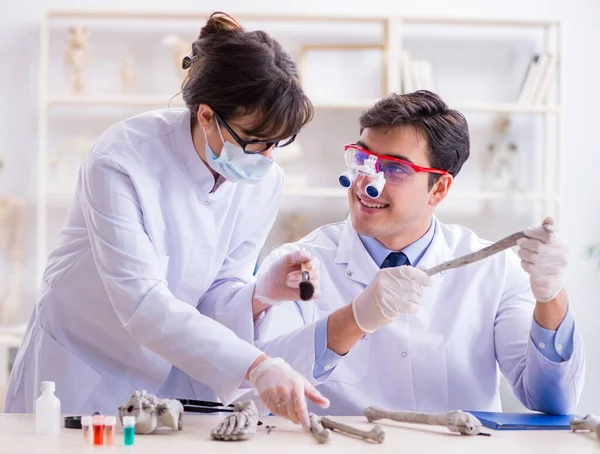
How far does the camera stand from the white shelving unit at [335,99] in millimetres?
4465

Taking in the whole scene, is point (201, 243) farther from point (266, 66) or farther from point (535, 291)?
point (535, 291)

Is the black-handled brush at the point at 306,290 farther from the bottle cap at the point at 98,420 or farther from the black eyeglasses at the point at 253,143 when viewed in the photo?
the bottle cap at the point at 98,420

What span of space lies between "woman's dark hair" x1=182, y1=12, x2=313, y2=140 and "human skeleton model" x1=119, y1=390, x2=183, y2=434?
1.91 ft

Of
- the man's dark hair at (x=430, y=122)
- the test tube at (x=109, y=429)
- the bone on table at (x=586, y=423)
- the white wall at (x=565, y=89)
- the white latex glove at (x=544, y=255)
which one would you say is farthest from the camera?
the white wall at (x=565, y=89)

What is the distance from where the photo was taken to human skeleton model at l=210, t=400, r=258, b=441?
153 cm

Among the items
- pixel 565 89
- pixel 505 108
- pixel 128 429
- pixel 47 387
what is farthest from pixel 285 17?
pixel 128 429

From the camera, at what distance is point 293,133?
1.81m

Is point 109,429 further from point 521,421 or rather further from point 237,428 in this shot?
point 521,421

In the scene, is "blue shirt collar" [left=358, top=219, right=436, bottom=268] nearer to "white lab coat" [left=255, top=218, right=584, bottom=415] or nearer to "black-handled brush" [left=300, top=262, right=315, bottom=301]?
"white lab coat" [left=255, top=218, right=584, bottom=415]

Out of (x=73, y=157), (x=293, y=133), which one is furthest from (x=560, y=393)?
(x=73, y=157)

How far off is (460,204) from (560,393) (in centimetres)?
289

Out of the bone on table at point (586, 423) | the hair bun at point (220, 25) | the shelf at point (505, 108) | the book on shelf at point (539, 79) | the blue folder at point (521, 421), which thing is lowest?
the blue folder at point (521, 421)

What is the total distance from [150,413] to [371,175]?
880mm

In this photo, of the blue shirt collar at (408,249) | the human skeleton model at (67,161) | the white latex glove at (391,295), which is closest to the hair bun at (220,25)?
the white latex glove at (391,295)
